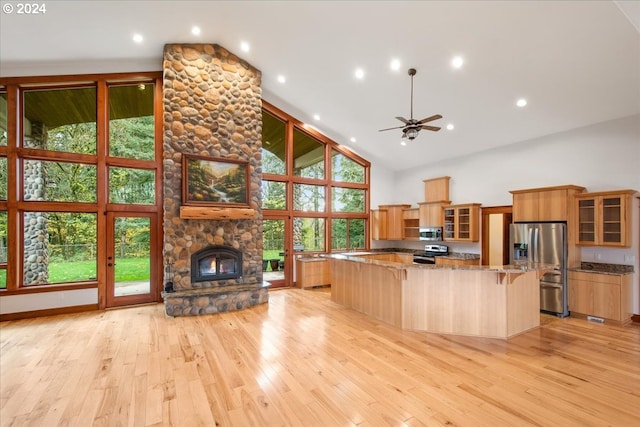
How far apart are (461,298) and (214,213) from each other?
182 inches

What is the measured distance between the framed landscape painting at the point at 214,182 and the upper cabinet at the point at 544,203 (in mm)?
5623

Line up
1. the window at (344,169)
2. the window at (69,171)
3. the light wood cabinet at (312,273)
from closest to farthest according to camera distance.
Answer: the window at (69,171) < the light wood cabinet at (312,273) < the window at (344,169)

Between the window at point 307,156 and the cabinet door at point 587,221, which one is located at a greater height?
the window at point 307,156

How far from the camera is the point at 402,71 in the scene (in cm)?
553

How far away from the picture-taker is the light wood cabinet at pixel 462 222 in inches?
289

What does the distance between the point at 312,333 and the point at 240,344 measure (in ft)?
3.49

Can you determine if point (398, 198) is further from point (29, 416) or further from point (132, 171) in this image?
point (29, 416)

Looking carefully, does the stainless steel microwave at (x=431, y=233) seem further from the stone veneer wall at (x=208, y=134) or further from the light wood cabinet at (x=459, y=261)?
the stone veneer wall at (x=208, y=134)

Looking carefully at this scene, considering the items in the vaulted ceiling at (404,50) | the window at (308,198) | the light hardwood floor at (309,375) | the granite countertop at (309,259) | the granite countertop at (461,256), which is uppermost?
the vaulted ceiling at (404,50)


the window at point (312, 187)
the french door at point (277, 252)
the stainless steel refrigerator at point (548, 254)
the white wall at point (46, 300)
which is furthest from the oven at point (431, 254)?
the white wall at point (46, 300)

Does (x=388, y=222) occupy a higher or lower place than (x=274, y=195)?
lower

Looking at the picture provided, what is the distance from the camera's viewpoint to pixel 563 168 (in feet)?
19.8

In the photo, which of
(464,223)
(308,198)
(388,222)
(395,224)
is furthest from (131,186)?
(464,223)

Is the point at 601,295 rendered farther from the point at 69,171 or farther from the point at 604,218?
the point at 69,171
